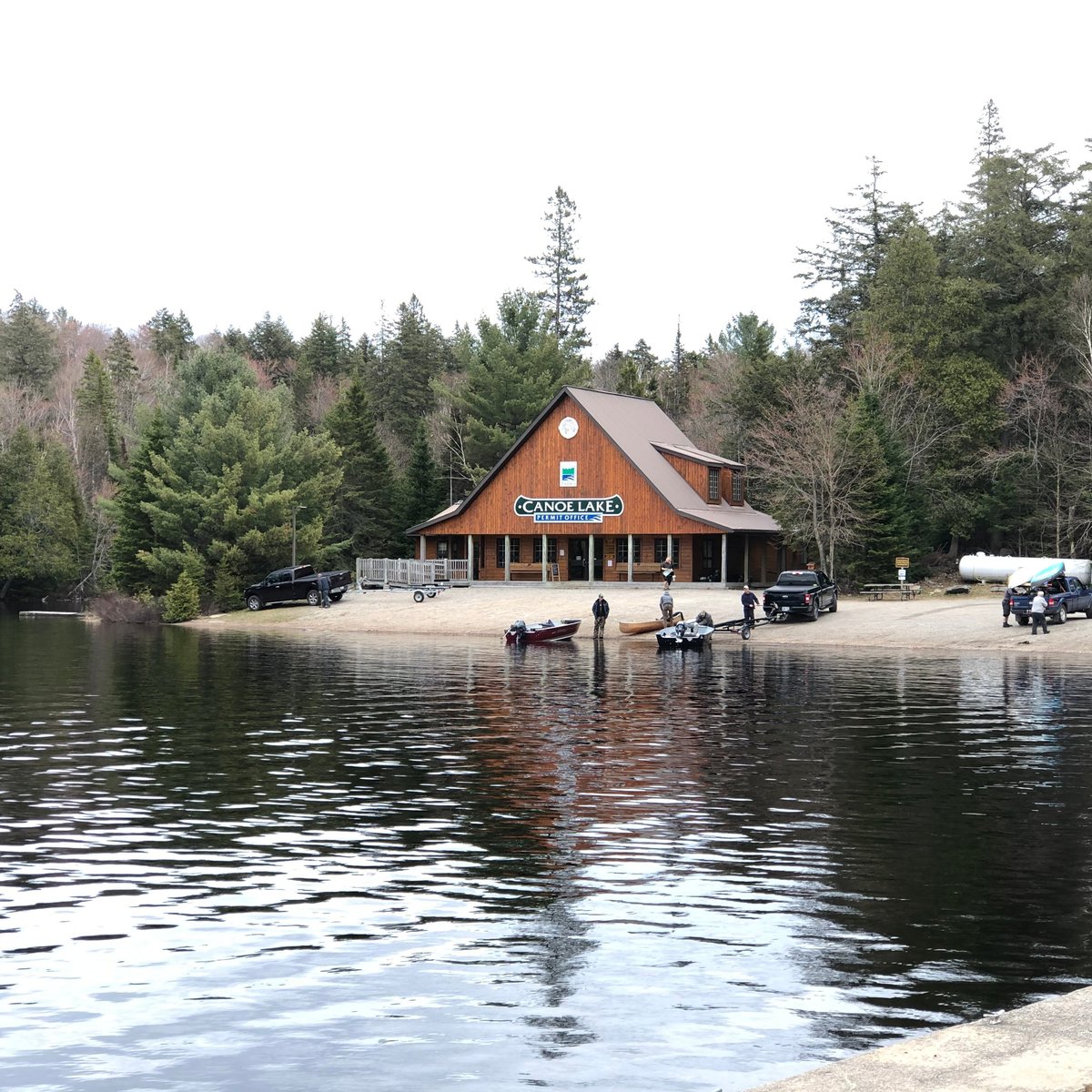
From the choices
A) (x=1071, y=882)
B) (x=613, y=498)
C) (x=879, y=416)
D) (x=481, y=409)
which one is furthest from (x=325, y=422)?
(x=1071, y=882)

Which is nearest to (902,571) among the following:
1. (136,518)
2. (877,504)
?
(877,504)

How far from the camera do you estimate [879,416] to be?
73875 millimetres

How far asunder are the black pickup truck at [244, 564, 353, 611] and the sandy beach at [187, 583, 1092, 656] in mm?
600

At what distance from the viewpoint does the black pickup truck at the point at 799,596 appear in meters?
56.9

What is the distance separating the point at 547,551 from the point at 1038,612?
109 ft

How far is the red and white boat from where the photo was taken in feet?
172

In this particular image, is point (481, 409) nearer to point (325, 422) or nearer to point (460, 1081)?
point (325, 422)

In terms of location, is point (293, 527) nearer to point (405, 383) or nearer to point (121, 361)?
point (405, 383)

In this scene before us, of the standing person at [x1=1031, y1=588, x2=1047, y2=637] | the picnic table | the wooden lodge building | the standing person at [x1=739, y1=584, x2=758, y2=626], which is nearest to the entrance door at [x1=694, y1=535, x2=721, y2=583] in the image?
the wooden lodge building

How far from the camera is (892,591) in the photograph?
68.1 m

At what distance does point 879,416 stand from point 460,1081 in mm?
68394

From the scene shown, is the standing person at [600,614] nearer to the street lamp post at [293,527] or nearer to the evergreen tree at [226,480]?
the street lamp post at [293,527]

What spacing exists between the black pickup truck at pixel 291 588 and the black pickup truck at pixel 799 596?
25.0m

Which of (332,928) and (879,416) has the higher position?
(879,416)
